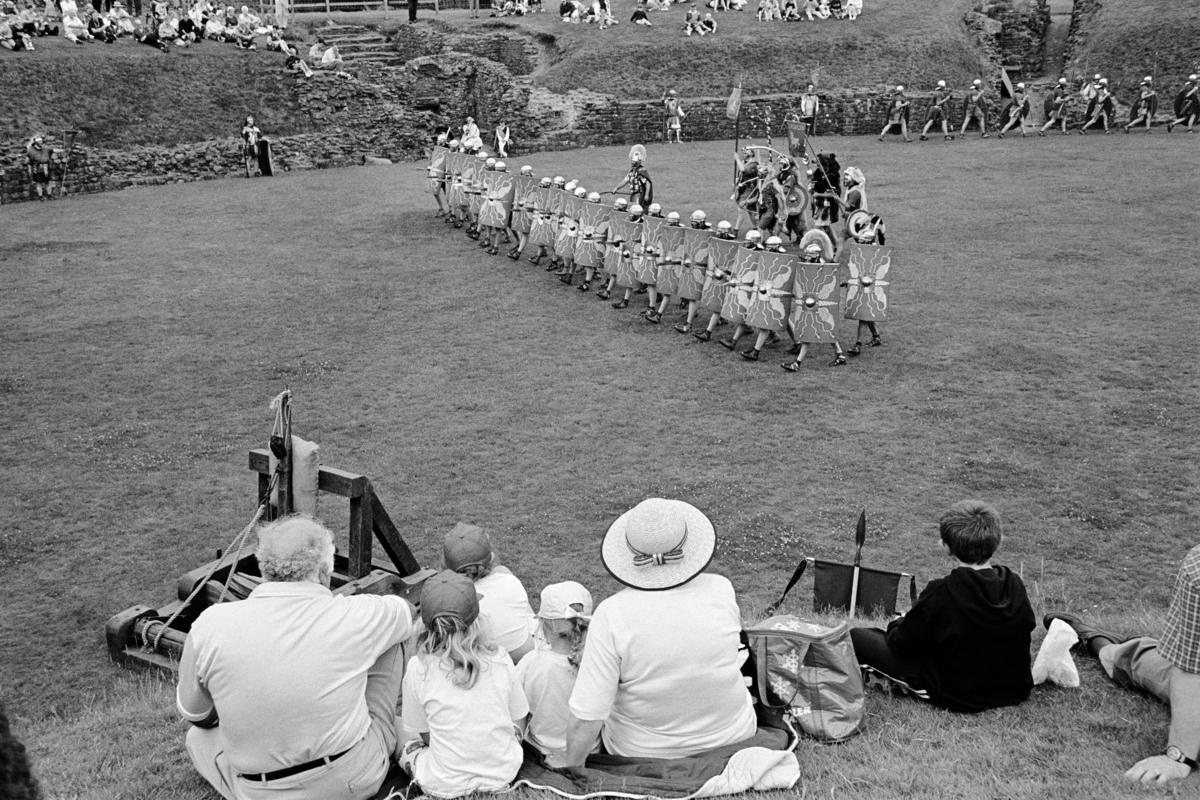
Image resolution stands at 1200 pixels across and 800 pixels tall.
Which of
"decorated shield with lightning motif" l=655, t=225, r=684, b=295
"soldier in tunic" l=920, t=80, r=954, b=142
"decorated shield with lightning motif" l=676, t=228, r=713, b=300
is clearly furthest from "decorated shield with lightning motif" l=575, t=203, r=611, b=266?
"soldier in tunic" l=920, t=80, r=954, b=142

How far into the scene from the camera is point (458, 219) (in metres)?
19.3

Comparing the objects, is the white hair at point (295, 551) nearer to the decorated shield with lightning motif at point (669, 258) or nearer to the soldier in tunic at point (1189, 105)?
the decorated shield with lightning motif at point (669, 258)

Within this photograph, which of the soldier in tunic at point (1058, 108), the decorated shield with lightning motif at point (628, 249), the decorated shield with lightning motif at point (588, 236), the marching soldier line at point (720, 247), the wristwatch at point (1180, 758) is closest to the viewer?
the wristwatch at point (1180, 758)

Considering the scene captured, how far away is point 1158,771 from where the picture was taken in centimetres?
404

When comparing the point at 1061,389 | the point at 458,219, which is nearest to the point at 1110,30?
the point at 458,219

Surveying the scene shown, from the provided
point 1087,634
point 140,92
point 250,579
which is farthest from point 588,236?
point 140,92

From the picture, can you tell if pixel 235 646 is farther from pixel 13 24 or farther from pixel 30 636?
pixel 13 24

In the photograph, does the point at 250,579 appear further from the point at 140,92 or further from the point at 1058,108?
the point at 1058,108

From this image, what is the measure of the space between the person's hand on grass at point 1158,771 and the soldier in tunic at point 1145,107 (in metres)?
26.9

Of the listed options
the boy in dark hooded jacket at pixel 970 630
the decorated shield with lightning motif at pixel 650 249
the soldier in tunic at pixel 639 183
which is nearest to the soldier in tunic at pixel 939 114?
the soldier in tunic at pixel 639 183

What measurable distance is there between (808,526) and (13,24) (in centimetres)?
2737

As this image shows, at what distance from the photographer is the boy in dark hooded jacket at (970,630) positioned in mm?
4566

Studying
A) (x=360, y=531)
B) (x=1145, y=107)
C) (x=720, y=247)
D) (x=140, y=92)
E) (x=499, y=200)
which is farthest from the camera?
(x=140, y=92)

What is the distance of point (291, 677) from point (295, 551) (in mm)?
457
